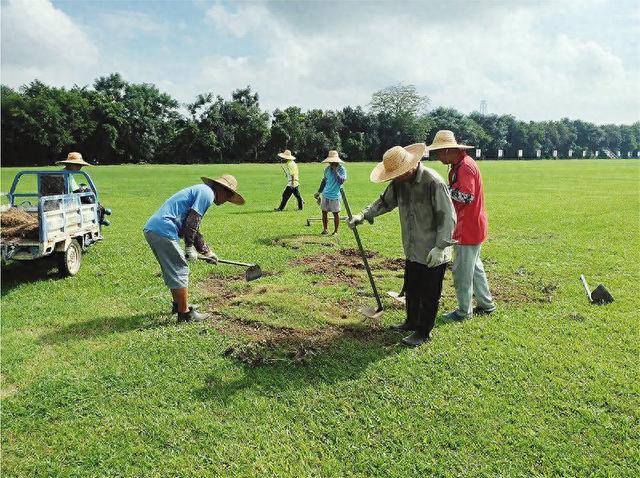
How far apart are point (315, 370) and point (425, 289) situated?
158 cm

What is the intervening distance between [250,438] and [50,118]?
6640 centimetres

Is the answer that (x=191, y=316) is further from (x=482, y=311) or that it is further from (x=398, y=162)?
(x=482, y=311)

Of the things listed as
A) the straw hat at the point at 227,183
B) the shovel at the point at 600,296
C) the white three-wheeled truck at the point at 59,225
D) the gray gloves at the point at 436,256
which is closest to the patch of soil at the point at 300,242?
the white three-wheeled truck at the point at 59,225

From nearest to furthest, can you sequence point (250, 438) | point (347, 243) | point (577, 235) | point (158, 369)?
point (250, 438), point (158, 369), point (347, 243), point (577, 235)

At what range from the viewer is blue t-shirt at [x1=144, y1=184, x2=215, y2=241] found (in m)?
5.99

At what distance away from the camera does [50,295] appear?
300 inches

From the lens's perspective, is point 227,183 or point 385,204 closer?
point 385,204

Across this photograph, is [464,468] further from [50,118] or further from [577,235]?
[50,118]

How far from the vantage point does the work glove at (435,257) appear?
17.1 feet

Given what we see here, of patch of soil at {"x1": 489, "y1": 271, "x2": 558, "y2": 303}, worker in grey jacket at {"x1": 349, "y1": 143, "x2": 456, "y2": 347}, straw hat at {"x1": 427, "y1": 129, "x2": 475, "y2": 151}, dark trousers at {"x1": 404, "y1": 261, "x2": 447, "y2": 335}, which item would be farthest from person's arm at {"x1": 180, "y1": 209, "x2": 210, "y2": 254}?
patch of soil at {"x1": 489, "y1": 271, "x2": 558, "y2": 303}

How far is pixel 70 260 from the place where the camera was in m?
8.62

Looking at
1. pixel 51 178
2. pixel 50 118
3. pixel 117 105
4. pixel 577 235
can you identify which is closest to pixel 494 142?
pixel 117 105

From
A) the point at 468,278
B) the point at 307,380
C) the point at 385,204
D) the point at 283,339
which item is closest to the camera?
the point at 307,380

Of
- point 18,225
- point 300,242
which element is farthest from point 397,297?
point 18,225
